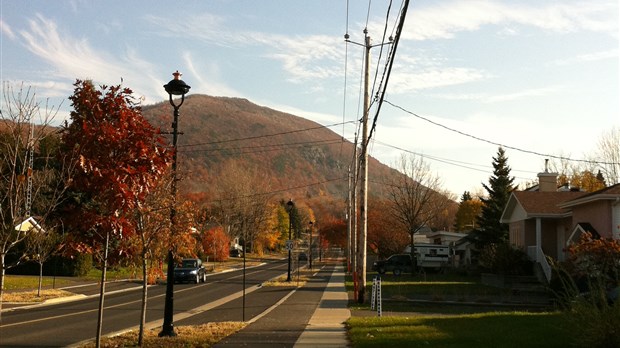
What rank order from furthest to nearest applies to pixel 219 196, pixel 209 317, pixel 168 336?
pixel 219 196
pixel 209 317
pixel 168 336

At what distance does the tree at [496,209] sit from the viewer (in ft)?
173

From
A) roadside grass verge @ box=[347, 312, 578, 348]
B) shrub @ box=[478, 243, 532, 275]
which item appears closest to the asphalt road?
Answer: roadside grass verge @ box=[347, 312, 578, 348]

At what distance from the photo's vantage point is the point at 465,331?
50.3 feet

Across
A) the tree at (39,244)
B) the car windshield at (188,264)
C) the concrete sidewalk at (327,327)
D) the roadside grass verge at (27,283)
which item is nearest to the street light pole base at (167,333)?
the concrete sidewalk at (327,327)

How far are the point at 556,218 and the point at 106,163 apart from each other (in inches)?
1261

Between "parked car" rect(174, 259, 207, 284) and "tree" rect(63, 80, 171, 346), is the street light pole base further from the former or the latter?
"parked car" rect(174, 259, 207, 284)

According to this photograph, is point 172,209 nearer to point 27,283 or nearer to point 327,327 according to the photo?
point 327,327

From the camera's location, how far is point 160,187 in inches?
517

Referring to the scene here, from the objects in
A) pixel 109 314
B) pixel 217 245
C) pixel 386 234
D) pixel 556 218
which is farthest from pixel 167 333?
pixel 217 245

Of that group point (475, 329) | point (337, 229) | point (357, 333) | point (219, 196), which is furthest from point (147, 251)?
point (337, 229)

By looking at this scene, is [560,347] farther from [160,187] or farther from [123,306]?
[123,306]

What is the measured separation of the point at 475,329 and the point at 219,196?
78357 millimetres

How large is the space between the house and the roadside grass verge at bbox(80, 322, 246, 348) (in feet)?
66.1

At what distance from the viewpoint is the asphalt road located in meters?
15.9
